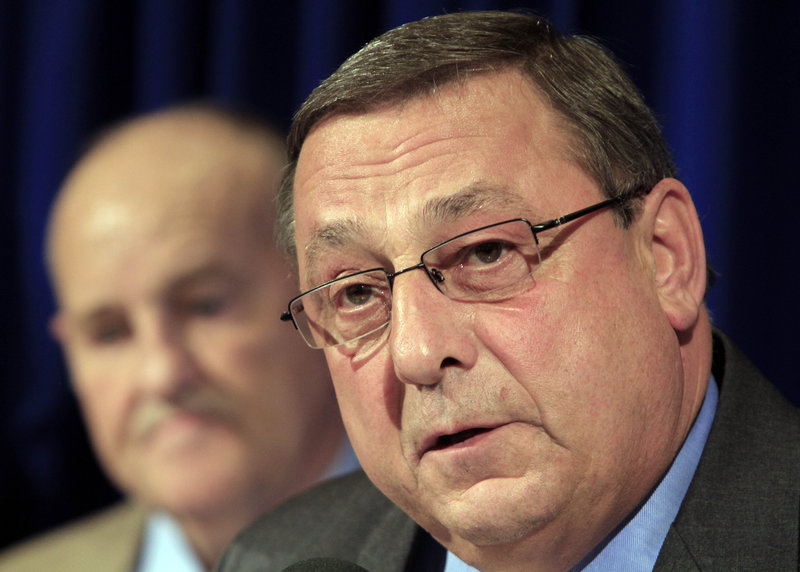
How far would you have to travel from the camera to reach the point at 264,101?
2.62 meters

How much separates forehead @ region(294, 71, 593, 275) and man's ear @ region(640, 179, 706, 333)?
0.48ft

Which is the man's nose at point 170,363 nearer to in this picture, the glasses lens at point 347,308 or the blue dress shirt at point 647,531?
the glasses lens at point 347,308

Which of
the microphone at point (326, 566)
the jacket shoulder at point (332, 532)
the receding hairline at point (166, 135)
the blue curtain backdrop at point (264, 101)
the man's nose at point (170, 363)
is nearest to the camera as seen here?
the microphone at point (326, 566)

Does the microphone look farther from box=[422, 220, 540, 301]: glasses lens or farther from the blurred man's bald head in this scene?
the blurred man's bald head

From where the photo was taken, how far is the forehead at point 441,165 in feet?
4.37

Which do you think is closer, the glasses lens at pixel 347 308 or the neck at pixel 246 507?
the glasses lens at pixel 347 308

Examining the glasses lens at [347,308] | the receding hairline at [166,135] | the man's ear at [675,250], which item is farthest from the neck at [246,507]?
the man's ear at [675,250]

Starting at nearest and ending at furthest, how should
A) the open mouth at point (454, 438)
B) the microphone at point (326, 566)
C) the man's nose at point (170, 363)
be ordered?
the microphone at point (326, 566) < the open mouth at point (454, 438) < the man's nose at point (170, 363)

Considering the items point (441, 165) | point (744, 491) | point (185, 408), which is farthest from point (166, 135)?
point (744, 491)

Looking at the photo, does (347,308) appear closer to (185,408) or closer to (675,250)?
(675,250)

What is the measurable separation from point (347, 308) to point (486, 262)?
0.95 feet

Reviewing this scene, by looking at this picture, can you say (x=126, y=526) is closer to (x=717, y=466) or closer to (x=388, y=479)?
(x=388, y=479)

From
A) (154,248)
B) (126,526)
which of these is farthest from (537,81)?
(126,526)

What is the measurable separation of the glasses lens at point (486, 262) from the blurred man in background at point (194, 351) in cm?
103
